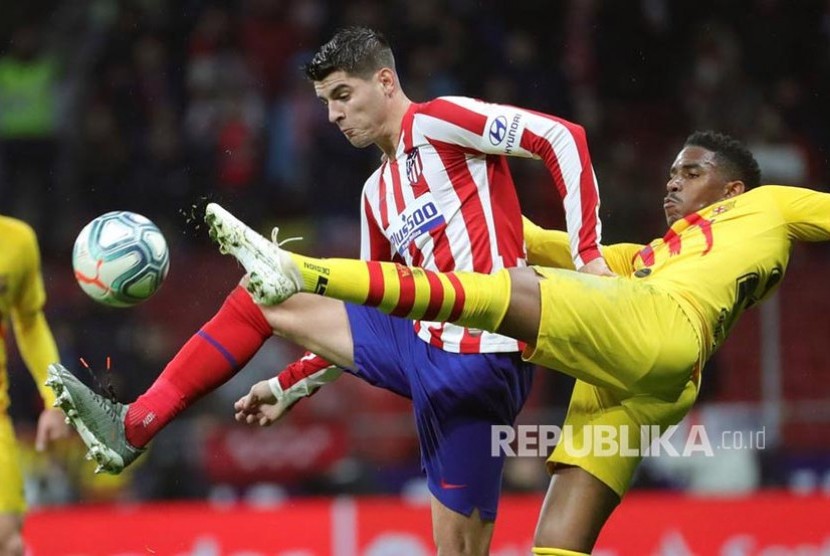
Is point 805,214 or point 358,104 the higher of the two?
point 358,104

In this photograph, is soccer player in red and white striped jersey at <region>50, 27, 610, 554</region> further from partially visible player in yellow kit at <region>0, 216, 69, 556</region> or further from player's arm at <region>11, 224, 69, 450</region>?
player's arm at <region>11, 224, 69, 450</region>

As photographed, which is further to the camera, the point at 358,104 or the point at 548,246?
the point at 548,246

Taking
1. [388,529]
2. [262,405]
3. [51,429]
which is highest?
[262,405]

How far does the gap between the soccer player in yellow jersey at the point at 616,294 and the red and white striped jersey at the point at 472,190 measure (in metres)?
0.33

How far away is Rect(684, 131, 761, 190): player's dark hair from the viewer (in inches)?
199

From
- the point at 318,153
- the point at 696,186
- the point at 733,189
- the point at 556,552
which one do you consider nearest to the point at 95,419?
the point at 556,552

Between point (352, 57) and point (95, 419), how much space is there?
4.82 feet

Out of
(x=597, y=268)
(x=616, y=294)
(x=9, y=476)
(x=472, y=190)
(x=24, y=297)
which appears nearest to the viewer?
(x=616, y=294)

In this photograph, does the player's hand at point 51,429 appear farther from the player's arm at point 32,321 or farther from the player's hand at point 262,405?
the player's hand at point 262,405

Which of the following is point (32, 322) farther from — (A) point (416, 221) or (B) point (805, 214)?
(B) point (805, 214)

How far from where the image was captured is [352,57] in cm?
465

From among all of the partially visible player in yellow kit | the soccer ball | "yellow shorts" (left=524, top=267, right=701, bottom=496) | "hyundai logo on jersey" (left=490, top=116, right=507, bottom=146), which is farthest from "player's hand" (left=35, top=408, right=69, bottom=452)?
"hyundai logo on jersey" (left=490, top=116, right=507, bottom=146)

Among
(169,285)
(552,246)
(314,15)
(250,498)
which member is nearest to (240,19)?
(314,15)

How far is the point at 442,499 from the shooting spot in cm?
458
